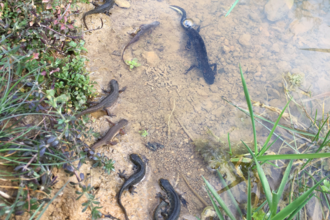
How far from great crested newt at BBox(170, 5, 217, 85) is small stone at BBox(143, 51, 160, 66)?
0.93 m

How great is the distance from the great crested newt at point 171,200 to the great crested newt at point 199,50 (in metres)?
2.98

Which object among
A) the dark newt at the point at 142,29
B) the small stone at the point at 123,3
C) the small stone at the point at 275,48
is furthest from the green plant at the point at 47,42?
the small stone at the point at 275,48

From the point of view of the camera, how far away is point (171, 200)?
333cm

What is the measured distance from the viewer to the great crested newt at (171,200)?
3.23 meters

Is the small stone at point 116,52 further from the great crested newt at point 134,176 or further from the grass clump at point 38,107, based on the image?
the great crested newt at point 134,176

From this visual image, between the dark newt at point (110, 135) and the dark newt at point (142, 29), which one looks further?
the dark newt at point (142, 29)

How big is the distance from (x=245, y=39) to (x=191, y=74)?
232 cm

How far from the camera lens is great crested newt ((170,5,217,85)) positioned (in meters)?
5.18

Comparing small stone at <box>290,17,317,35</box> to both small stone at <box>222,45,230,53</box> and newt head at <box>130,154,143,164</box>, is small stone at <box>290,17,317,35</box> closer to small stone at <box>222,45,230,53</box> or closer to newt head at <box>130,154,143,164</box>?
small stone at <box>222,45,230,53</box>

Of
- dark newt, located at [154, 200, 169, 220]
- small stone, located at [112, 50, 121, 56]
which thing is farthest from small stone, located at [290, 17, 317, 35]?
dark newt, located at [154, 200, 169, 220]

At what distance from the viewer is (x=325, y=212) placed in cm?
331

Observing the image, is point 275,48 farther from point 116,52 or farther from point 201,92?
point 116,52

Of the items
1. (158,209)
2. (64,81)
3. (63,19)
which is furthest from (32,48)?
(158,209)

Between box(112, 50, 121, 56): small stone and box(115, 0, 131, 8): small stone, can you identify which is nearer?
box(112, 50, 121, 56): small stone
